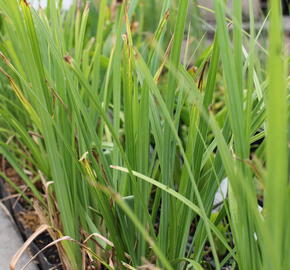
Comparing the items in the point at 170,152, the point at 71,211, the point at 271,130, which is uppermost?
the point at 271,130

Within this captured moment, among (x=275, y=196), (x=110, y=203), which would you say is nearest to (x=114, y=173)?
(x=110, y=203)

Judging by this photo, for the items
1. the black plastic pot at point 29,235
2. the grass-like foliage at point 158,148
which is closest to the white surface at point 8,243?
the black plastic pot at point 29,235

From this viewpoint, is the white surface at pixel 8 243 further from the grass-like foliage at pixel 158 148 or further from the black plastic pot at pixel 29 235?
the grass-like foliage at pixel 158 148

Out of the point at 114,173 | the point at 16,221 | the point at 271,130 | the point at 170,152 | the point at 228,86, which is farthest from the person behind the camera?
the point at 16,221

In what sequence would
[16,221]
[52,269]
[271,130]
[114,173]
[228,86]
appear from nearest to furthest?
1. [271,130]
2. [228,86]
3. [114,173]
4. [52,269]
5. [16,221]

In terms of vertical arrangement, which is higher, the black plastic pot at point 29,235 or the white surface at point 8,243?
the black plastic pot at point 29,235

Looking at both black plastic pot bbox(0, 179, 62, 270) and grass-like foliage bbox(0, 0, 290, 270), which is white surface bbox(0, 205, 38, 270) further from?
grass-like foliage bbox(0, 0, 290, 270)

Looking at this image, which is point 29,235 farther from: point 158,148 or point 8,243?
point 158,148

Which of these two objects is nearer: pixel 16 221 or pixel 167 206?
pixel 167 206

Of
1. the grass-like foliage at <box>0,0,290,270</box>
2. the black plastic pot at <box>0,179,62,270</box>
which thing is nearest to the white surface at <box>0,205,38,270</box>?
the black plastic pot at <box>0,179,62,270</box>

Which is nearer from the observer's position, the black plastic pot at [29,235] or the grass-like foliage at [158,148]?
the grass-like foliage at [158,148]

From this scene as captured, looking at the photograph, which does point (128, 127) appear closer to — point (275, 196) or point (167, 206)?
point (167, 206)
